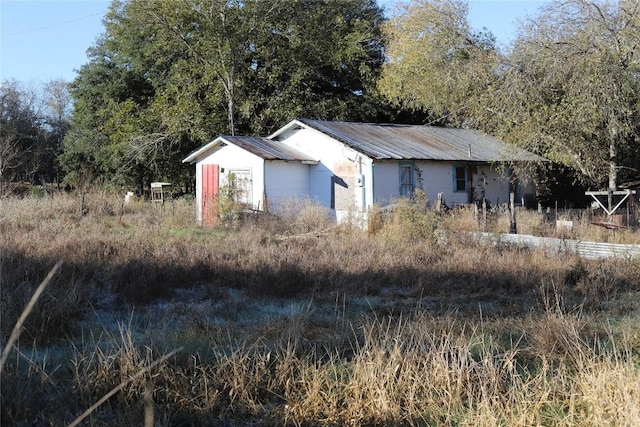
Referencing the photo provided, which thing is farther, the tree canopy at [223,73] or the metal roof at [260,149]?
the tree canopy at [223,73]

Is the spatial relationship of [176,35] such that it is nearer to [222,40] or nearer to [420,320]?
[222,40]

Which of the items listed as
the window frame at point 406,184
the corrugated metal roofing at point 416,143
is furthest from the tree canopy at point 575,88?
the window frame at point 406,184

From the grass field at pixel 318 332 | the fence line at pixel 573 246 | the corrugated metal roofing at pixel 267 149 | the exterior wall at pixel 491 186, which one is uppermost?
the corrugated metal roofing at pixel 267 149

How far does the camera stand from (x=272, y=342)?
652 centimetres

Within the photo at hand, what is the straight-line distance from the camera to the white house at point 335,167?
21.1m

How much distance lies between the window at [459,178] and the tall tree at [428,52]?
3579 mm

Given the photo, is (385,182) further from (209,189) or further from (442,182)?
(209,189)

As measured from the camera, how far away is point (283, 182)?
21.7 m

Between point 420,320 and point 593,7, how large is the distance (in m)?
13.9

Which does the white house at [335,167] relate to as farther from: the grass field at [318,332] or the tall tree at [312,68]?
the grass field at [318,332]

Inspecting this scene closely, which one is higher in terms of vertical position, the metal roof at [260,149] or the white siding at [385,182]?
the metal roof at [260,149]

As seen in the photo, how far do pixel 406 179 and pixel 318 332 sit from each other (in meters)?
16.0

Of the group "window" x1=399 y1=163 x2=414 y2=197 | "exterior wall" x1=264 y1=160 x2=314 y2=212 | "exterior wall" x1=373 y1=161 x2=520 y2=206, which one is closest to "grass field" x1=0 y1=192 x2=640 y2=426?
"exterior wall" x1=264 y1=160 x2=314 y2=212

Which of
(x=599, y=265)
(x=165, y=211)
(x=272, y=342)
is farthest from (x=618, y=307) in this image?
(x=165, y=211)
